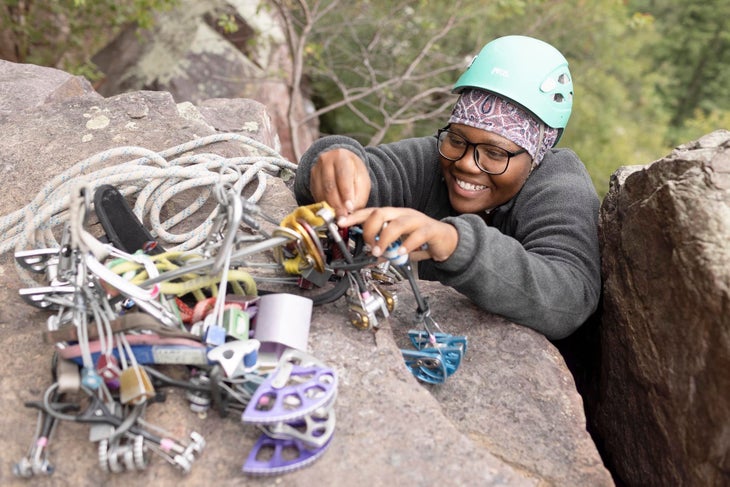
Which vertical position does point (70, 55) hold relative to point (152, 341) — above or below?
below

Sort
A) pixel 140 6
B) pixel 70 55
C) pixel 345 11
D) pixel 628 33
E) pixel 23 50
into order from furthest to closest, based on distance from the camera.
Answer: pixel 628 33 < pixel 345 11 < pixel 70 55 < pixel 23 50 < pixel 140 6

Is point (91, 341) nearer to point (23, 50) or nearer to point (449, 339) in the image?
point (449, 339)

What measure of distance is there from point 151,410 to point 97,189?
75 cm

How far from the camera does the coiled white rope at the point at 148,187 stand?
75.3 inches

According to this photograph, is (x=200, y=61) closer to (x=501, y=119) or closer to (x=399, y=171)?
(x=399, y=171)

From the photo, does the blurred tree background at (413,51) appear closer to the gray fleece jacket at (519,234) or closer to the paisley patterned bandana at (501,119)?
the gray fleece jacket at (519,234)

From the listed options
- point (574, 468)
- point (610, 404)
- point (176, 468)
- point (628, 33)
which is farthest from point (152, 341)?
point (628, 33)

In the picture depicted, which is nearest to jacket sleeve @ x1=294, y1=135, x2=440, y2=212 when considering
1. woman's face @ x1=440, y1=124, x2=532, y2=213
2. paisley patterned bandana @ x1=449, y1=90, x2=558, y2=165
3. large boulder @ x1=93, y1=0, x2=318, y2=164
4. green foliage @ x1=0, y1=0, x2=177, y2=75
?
woman's face @ x1=440, y1=124, x2=532, y2=213

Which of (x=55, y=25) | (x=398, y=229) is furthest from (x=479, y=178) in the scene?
(x=55, y=25)

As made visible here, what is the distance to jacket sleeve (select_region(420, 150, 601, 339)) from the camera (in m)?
1.81

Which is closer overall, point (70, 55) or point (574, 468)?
point (574, 468)

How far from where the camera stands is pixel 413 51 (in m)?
7.52

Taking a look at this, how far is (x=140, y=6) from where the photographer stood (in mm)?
4664

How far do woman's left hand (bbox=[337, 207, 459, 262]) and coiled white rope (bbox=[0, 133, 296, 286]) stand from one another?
1.86ft
